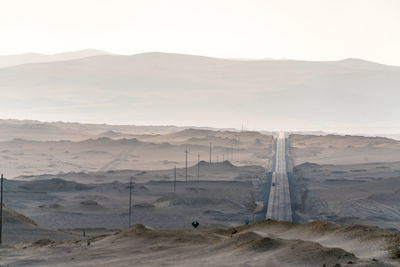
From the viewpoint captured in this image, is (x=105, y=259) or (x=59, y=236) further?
(x=59, y=236)

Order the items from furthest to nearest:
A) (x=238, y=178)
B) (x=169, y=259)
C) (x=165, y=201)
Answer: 1. (x=238, y=178)
2. (x=165, y=201)
3. (x=169, y=259)

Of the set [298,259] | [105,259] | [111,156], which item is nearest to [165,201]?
[105,259]

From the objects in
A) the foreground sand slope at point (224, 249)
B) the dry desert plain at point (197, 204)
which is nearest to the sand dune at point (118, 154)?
the dry desert plain at point (197, 204)

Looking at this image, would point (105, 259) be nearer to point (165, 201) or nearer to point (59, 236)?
point (59, 236)

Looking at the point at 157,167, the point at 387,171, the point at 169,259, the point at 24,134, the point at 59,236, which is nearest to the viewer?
the point at 169,259

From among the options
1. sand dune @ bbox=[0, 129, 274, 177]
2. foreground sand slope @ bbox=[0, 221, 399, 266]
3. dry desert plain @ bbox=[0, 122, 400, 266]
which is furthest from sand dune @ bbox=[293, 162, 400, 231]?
foreground sand slope @ bbox=[0, 221, 399, 266]
